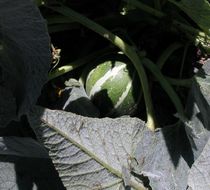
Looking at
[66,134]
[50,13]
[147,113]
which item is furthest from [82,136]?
[50,13]

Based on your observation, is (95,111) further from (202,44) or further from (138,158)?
(202,44)

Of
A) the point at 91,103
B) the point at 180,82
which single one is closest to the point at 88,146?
the point at 91,103

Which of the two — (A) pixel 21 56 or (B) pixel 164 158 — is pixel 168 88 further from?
(A) pixel 21 56

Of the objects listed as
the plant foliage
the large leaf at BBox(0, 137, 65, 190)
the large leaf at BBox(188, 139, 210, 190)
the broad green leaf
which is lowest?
the large leaf at BBox(0, 137, 65, 190)

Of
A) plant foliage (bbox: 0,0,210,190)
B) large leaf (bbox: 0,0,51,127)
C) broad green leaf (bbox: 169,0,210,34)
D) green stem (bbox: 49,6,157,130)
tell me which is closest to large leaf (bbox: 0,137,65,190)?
plant foliage (bbox: 0,0,210,190)

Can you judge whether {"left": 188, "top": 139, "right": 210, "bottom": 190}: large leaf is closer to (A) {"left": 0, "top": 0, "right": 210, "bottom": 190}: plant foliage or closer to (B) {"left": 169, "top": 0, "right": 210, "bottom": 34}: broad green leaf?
(A) {"left": 0, "top": 0, "right": 210, "bottom": 190}: plant foliage

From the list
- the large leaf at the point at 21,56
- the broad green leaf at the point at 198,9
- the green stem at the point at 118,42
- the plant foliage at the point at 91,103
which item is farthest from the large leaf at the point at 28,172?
the broad green leaf at the point at 198,9
